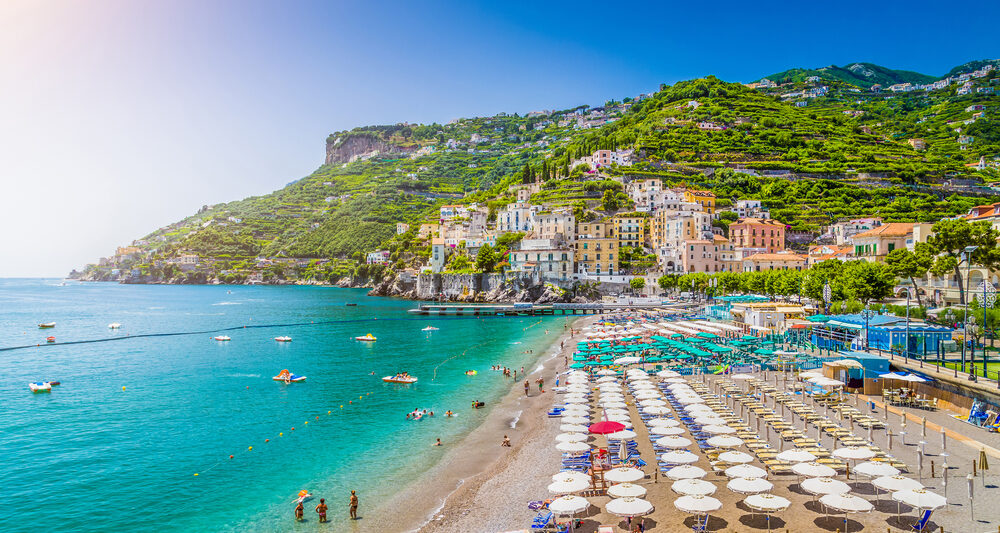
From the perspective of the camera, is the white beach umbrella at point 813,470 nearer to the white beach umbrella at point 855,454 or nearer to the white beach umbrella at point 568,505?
the white beach umbrella at point 855,454

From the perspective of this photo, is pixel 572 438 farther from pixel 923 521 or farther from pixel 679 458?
pixel 923 521

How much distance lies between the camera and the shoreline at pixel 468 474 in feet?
57.1

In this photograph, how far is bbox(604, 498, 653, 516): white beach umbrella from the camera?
542 inches

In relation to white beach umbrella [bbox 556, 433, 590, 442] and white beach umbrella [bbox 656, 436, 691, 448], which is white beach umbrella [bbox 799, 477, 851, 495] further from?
white beach umbrella [bbox 556, 433, 590, 442]

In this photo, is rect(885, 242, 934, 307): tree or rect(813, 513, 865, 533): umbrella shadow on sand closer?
rect(813, 513, 865, 533): umbrella shadow on sand

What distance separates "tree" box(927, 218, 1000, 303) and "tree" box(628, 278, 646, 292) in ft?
184

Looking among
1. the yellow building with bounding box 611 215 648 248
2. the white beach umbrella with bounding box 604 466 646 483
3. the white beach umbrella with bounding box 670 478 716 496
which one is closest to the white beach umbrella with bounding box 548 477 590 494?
the white beach umbrella with bounding box 604 466 646 483

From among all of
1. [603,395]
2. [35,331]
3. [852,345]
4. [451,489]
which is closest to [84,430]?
[451,489]

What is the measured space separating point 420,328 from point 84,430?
4492cm

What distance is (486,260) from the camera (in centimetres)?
10569

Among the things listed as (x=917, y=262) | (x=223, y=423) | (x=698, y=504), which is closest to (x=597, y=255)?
(x=917, y=262)

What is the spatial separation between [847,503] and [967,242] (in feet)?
115

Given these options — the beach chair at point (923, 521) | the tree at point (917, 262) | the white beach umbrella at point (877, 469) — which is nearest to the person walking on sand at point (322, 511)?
the white beach umbrella at point (877, 469)

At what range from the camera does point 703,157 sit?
135 meters
